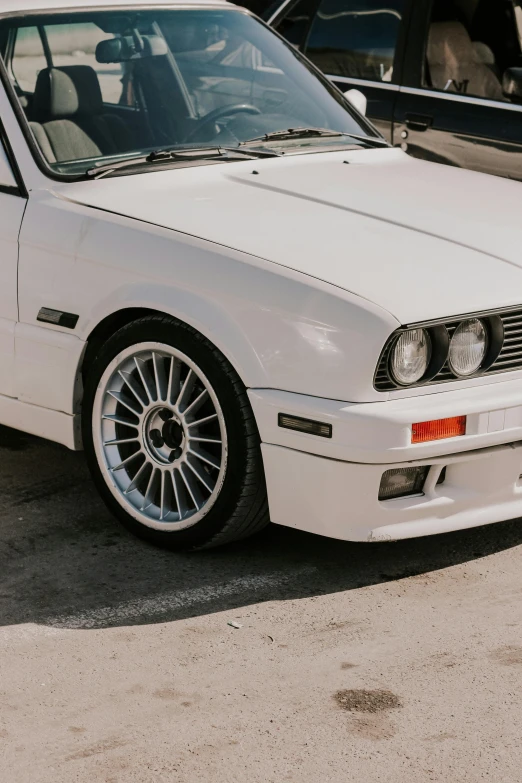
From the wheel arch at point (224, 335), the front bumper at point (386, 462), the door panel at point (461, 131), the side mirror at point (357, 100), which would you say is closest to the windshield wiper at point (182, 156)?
the wheel arch at point (224, 335)

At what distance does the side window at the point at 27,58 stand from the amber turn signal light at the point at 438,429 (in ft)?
6.76

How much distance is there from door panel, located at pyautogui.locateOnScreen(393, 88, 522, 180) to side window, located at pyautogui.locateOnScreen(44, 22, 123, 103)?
2.25m

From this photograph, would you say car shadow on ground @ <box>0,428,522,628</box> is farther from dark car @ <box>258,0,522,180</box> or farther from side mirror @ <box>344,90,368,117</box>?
dark car @ <box>258,0,522,180</box>

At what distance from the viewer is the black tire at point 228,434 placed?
396cm

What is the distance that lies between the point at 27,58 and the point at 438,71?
2.81 meters

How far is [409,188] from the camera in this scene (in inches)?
188

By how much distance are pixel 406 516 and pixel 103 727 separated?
3.88 feet

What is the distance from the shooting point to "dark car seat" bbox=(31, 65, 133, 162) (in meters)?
4.69

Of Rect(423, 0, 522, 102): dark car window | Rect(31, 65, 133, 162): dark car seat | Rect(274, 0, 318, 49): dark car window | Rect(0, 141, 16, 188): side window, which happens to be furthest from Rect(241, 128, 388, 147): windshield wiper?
Rect(274, 0, 318, 49): dark car window

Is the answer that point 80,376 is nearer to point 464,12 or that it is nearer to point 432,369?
point 432,369

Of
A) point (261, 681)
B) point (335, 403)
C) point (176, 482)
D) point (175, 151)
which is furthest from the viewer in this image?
point (175, 151)

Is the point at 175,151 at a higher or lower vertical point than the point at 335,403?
higher

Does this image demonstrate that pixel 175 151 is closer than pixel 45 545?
No

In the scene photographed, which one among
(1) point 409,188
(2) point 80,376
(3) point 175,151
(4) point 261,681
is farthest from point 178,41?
(4) point 261,681
